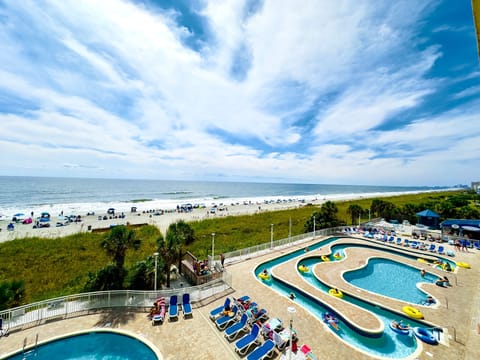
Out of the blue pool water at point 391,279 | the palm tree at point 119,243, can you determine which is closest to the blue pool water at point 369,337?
the blue pool water at point 391,279

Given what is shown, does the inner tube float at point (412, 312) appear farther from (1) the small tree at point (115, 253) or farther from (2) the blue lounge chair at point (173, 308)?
(1) the small tree at point (115, 253)

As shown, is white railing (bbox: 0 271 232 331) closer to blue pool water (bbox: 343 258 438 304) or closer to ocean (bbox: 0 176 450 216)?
blue pool water (bbox: 343 258 438 304)

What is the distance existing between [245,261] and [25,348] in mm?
11875

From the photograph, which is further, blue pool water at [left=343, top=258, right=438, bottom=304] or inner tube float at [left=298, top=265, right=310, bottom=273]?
inner tube float at [left=298, top=265, right=310, bottom=273]

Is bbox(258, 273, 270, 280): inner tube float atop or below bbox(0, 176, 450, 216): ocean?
below

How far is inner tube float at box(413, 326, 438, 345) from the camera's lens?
8.45m

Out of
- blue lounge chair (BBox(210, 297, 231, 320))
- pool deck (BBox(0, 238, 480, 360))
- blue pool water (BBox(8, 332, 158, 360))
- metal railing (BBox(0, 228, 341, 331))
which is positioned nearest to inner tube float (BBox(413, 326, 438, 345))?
pool deck (BBox(0, 238, 480, 360))

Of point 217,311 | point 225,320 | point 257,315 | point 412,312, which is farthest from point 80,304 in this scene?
point 412,312

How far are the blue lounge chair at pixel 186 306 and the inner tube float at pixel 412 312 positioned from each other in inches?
396

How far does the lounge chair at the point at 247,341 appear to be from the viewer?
7.77 metres

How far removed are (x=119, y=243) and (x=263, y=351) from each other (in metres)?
8.34

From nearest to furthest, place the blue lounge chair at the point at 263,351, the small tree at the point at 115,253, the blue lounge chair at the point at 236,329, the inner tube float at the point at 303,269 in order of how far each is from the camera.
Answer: the blue lounge chair at the point at 263,351
the blue lounge chair at the point at 236,329
the small tree at the point at 115,253
the inner tube float at the point at 303,269

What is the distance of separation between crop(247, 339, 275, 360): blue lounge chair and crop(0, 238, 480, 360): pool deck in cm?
35

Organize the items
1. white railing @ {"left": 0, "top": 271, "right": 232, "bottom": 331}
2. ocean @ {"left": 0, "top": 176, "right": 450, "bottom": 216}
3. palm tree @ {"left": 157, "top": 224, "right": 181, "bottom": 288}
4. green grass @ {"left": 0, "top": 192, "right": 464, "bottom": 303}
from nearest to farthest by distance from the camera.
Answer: white railing @ {"left": 0, "top": 271, "right": 232, "bottom": 331}
palm tree @ {"left": 157, "top": 224, "right": 181, "bottom": 288}
green grass @ {"left": 0, "top": 192, "right": 464, "bottom": 303}
ocean @ {"left": 0, "top": 176, "right": 450, "bottom": 216}
